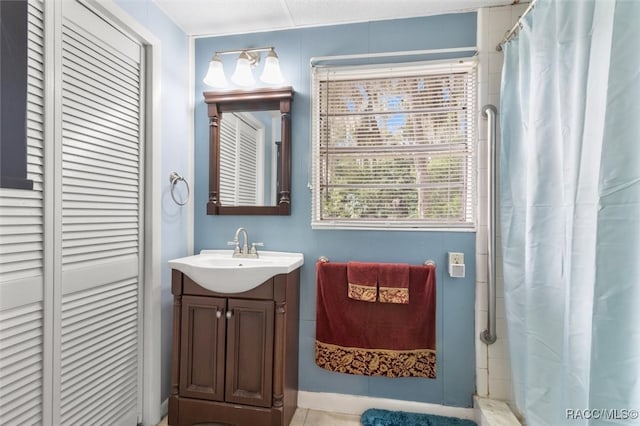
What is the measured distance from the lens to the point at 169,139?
1.83 meters

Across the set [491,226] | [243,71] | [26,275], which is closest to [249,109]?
[243,71]

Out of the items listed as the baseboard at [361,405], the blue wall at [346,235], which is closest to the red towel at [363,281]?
the blue wall at [346,235]

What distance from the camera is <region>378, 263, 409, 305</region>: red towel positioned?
1.68m

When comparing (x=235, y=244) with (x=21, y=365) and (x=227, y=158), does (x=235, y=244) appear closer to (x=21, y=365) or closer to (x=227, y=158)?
(x=227, y=158)

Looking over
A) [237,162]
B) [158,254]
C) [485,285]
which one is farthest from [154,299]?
[485,285]

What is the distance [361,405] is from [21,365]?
63.0 inches

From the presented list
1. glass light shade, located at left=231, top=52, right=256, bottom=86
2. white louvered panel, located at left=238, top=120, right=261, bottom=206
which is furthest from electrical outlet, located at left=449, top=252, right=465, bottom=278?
glass light shade, located at left=231, top=52, right=256, bottom=86

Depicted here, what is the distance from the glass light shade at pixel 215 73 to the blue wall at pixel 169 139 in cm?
20

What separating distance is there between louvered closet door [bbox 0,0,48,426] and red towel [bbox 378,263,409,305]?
58.2 inches

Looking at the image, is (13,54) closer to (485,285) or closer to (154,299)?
(154,299)

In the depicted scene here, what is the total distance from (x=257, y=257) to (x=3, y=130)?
1211mm

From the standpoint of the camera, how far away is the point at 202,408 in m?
1.64

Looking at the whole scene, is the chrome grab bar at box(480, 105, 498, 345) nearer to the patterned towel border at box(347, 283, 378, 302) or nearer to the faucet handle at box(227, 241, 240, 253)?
the patterned towel border at box(347, 283, 378, 302)

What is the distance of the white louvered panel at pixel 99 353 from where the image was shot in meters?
1.29
